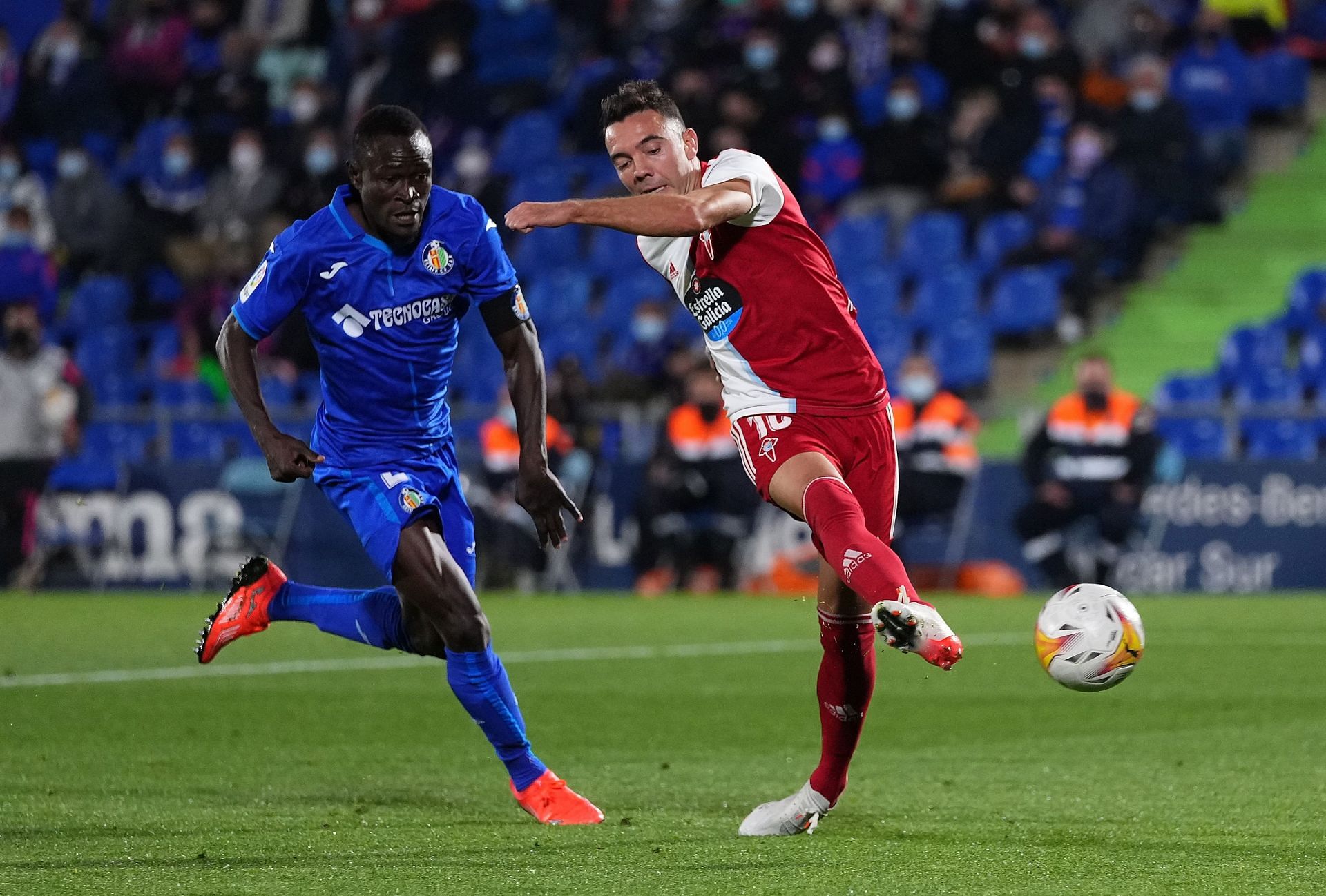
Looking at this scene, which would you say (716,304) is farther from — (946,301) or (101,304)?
(101,304)

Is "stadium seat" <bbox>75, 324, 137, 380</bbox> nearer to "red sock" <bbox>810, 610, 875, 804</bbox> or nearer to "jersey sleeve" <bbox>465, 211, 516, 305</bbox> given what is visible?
"jersey sleeve" <bbox>465, 211, 516, 305</bbox>

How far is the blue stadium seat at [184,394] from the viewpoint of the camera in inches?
782

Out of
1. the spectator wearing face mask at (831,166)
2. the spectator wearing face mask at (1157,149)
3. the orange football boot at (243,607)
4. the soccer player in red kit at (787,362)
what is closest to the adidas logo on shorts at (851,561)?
the soccer player in red kit at (787,362)

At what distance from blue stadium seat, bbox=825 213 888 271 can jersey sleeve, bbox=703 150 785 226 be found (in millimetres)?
13495

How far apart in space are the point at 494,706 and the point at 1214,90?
14.7 m

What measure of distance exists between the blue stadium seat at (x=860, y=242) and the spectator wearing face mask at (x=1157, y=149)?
7.79 feet

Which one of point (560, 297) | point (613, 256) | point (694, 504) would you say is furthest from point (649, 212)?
point (613, 256)

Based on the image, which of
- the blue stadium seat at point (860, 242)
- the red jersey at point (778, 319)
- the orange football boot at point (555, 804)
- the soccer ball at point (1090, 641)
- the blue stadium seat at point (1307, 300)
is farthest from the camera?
the blue stadium seat at point (860, 242)

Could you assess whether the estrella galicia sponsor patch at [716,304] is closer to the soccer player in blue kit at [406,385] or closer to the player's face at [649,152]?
the player's face at [649,152]

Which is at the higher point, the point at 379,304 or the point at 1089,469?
the point at 379,304

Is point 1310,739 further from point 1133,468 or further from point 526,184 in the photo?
point 526,184

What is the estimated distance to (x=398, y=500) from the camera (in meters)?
6.16

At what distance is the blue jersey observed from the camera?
6.12 meters

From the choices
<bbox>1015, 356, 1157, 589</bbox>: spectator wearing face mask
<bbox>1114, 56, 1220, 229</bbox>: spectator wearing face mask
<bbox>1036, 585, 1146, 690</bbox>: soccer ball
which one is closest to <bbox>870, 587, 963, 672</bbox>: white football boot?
<bbox>1036, 585, 1146, 690</bbox>: soccer ball
